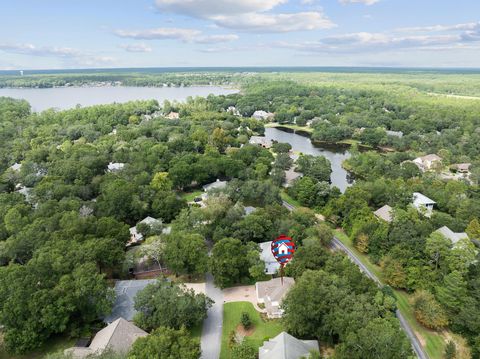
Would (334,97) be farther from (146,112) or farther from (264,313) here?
(264,313)

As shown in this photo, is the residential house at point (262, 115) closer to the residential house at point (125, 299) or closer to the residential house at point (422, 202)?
the residential house at point (422, 202)

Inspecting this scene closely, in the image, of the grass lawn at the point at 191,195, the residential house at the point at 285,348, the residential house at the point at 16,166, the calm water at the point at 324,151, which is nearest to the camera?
the residential house at the point at 285,348

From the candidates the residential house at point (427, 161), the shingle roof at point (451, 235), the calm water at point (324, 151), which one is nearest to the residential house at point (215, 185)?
the calm water at point (324, 151)

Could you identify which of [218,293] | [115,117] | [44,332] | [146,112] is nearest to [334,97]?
[146,112]

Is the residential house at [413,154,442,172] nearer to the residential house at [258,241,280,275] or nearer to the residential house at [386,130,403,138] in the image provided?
the residential house at [386,130,403,138]

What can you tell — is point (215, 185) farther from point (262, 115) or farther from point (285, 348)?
point (262, 115)

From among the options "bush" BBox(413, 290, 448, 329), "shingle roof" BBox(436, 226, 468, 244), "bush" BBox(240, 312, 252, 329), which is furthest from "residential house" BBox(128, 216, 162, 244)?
"shingle roof" BBox(436, 226, 468, 244)
